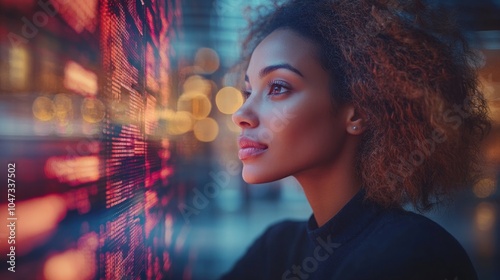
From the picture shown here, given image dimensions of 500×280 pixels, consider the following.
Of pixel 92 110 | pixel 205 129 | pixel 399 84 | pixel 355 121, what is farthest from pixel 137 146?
pixel 399 84

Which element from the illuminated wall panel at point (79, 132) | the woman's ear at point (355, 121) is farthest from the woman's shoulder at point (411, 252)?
the illuminated wall panel at point (79, 132)

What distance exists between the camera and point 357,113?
1.16 m

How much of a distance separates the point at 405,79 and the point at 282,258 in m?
0.73

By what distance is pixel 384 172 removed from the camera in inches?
44.2

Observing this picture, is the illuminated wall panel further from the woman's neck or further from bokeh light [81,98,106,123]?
the woman's neck

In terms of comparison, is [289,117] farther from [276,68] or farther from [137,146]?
[137,146]

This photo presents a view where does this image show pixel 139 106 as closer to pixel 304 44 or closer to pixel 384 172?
pixel 304 44

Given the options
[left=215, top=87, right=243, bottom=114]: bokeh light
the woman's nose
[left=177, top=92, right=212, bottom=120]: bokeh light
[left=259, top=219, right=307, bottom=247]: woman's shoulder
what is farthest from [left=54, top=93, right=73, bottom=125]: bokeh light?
[left=259, top=219, right=307, bottom=247]: woman's shoulder

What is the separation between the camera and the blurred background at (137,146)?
688 mm

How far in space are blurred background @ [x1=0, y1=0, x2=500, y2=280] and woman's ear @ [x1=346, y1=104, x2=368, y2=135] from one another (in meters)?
0.50

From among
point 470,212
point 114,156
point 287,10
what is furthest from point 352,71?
point 470,212

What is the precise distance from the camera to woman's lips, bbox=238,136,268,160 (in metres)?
1.13

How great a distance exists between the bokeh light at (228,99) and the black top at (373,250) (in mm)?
522

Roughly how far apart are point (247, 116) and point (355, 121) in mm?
309
